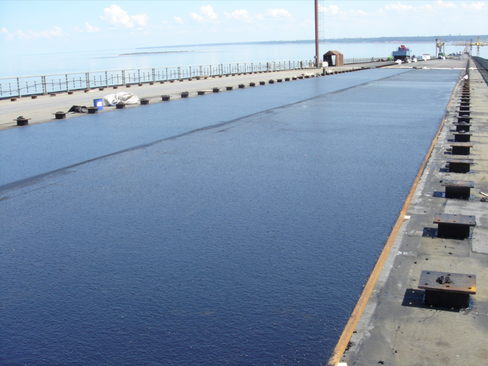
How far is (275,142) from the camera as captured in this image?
13.9m

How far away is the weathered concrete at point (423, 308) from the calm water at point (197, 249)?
0.26 metres

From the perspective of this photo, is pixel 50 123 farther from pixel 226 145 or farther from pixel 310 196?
pixel 310 196

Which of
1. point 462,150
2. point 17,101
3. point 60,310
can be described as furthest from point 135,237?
point 17,101

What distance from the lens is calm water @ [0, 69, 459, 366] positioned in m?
4.48

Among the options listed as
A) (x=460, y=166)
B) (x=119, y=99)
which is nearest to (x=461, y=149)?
(x=460, y=166)

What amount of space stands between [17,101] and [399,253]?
27640mm

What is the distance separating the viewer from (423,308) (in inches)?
191

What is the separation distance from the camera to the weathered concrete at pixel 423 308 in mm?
4117

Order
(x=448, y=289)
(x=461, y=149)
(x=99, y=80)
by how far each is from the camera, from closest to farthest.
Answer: (x=448, y=289), (x=461, y=149), (x=99, y=80)

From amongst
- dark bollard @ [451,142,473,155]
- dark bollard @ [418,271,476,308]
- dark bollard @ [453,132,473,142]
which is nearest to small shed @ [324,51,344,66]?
dark bollard @ [453,132,473,142]

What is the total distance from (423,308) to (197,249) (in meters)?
2.75

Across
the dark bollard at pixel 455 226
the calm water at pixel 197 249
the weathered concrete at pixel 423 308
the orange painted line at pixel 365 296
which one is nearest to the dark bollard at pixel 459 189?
the weathered concrete at pixel 423 308

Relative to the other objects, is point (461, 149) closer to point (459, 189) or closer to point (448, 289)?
point (459, 189)

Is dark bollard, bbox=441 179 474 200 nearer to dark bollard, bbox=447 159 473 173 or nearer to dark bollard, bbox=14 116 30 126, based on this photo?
dark bollard, bbox=447 159 473 173
